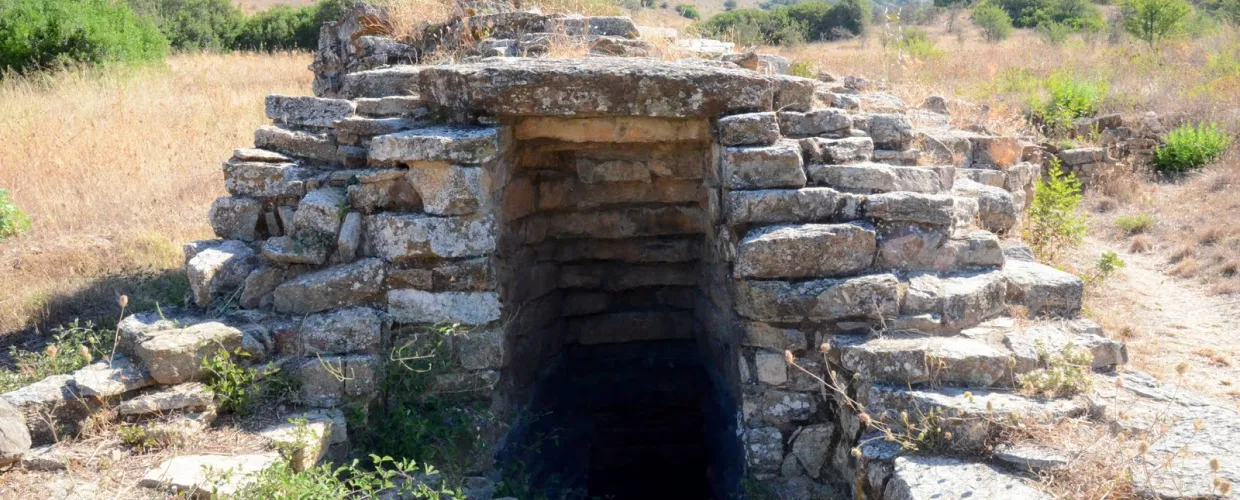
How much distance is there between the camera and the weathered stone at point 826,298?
3.76 meters

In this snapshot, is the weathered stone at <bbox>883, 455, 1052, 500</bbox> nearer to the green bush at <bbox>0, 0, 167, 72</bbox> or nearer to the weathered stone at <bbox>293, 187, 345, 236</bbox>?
the weathered stone at <bbox>293, 187, 345, 236</bbox>

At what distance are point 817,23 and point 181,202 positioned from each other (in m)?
19.3

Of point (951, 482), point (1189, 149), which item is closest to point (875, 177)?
point (951, 482)

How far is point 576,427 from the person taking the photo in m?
5.76

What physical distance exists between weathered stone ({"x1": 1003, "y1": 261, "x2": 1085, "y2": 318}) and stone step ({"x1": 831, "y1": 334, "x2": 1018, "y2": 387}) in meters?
0.48

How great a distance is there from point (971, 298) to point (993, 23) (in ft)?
66.9

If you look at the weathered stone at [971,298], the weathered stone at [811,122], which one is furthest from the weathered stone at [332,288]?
the weathered stone at [971,298]

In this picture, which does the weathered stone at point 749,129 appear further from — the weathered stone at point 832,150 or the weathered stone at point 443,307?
the weathered stone at point 443,307

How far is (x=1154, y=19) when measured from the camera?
48.8ft

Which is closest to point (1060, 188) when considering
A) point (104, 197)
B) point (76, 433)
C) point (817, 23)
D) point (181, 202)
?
point (76, 433)

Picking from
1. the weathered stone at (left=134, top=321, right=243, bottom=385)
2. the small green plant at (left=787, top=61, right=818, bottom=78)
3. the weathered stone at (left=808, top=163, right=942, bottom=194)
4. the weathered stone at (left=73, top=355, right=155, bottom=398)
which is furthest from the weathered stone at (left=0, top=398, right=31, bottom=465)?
the small green plant at (left=787, top=61, right=818, bottom=78)

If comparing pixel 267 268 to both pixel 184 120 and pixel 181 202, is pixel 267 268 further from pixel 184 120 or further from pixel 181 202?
pixel 184 120

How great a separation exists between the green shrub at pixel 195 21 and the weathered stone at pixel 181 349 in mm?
16211

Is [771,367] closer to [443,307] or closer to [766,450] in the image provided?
[766,450]
